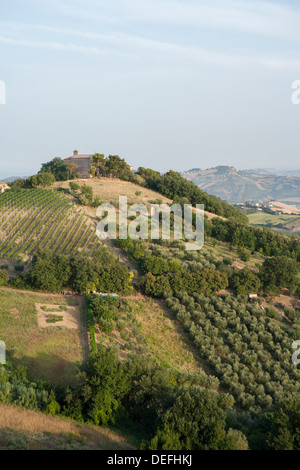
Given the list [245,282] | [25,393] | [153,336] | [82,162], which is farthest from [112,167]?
[25,393]

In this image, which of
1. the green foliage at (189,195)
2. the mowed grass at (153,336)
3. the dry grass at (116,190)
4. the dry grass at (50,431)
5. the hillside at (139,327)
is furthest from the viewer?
the green foliage at (189,195)

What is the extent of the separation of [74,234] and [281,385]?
22.9 m

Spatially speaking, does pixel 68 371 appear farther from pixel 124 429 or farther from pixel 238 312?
pixel 238 312

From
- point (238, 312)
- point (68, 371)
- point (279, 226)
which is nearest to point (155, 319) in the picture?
point (238, 312)

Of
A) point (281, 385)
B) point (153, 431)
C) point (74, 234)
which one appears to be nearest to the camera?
point (153, 431)

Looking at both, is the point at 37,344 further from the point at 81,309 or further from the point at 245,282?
the point at 245,282

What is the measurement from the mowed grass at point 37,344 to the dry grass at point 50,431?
3.84m

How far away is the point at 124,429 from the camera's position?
15469mm

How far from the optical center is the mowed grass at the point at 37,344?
19094 millimetres

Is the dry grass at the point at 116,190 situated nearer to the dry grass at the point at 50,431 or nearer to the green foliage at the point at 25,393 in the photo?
the green foliage at the point at 25,393

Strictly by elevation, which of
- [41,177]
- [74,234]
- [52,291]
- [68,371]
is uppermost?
[41,177]

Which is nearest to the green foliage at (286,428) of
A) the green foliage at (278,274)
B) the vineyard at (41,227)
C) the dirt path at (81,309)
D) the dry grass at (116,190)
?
the dirt path at (81,309)

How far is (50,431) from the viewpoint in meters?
13.6

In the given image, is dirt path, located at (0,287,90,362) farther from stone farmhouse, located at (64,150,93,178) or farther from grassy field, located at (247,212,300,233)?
grassy field, located at (247,212,300,233)
